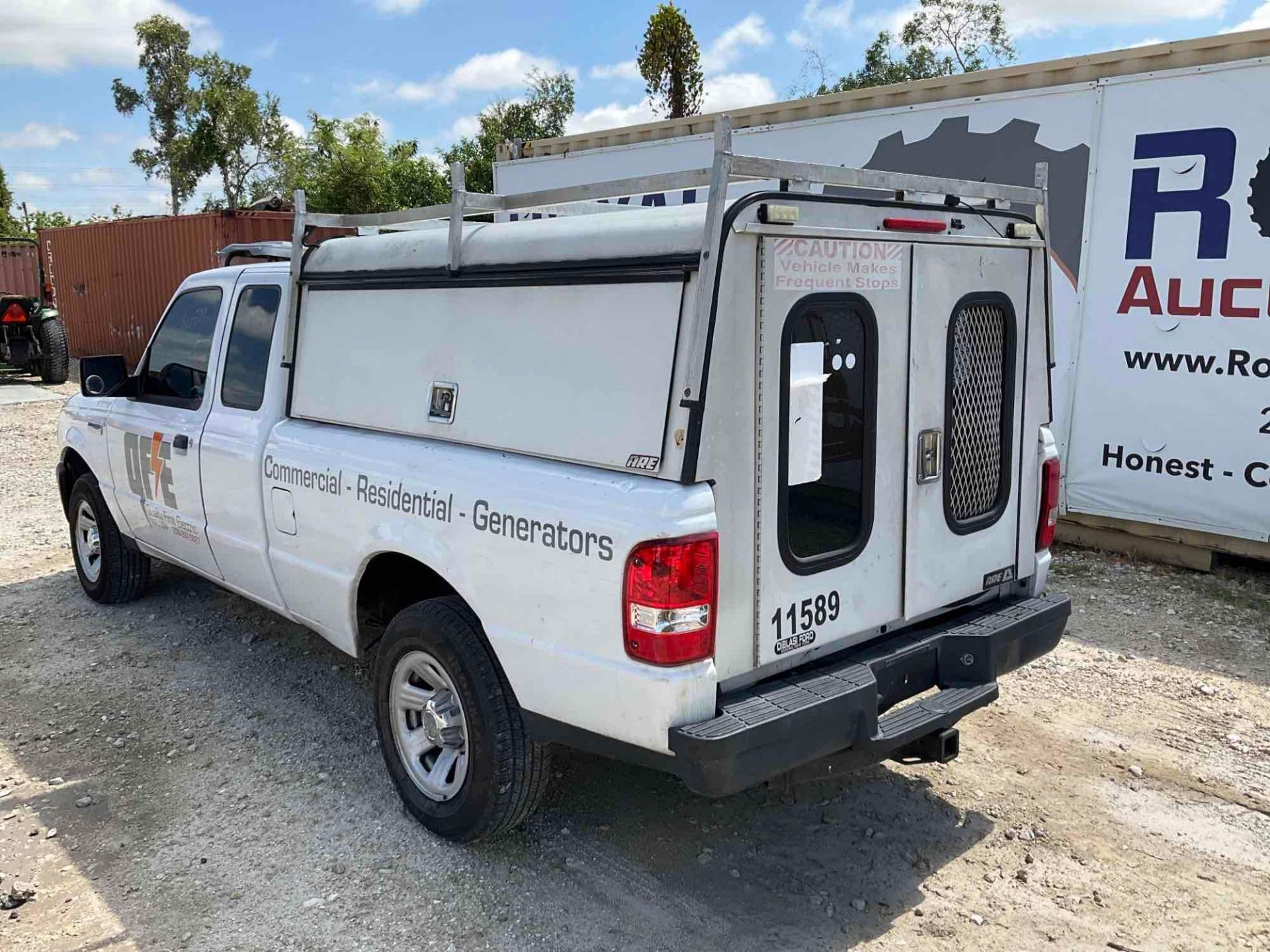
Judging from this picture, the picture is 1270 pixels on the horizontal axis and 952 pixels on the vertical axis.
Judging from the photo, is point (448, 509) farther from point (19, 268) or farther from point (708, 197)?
point (19, 268)

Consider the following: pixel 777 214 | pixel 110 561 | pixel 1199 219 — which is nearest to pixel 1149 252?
pixel 1199 219

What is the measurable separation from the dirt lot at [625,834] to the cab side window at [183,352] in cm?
136

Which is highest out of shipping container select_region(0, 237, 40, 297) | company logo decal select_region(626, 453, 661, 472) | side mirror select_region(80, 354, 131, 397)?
shipping container select_region(0, 237, 40, 297)

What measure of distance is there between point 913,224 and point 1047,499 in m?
1.33

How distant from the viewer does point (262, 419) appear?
4277 millimetres

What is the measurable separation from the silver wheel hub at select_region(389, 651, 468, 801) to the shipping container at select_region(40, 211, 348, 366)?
13.1 m

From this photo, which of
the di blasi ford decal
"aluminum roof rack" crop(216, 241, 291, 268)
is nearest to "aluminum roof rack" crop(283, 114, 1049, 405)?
the di blasi ford decal

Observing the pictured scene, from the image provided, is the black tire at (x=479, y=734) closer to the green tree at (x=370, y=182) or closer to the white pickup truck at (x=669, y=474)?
the white pickup truck at (x=669, y=474)

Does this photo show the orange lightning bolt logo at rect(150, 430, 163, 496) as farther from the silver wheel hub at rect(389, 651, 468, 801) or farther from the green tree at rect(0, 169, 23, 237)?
the green tree at rect(0, 169, 23, 237)

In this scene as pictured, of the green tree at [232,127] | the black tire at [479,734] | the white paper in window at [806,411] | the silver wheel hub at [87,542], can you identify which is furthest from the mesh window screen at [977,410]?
the green tree at [232,127]

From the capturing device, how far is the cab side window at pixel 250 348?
4.38 meters

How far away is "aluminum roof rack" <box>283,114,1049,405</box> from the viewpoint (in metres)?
2.70

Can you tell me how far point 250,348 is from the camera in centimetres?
451

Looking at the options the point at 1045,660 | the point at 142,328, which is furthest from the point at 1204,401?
the point at 142,328
